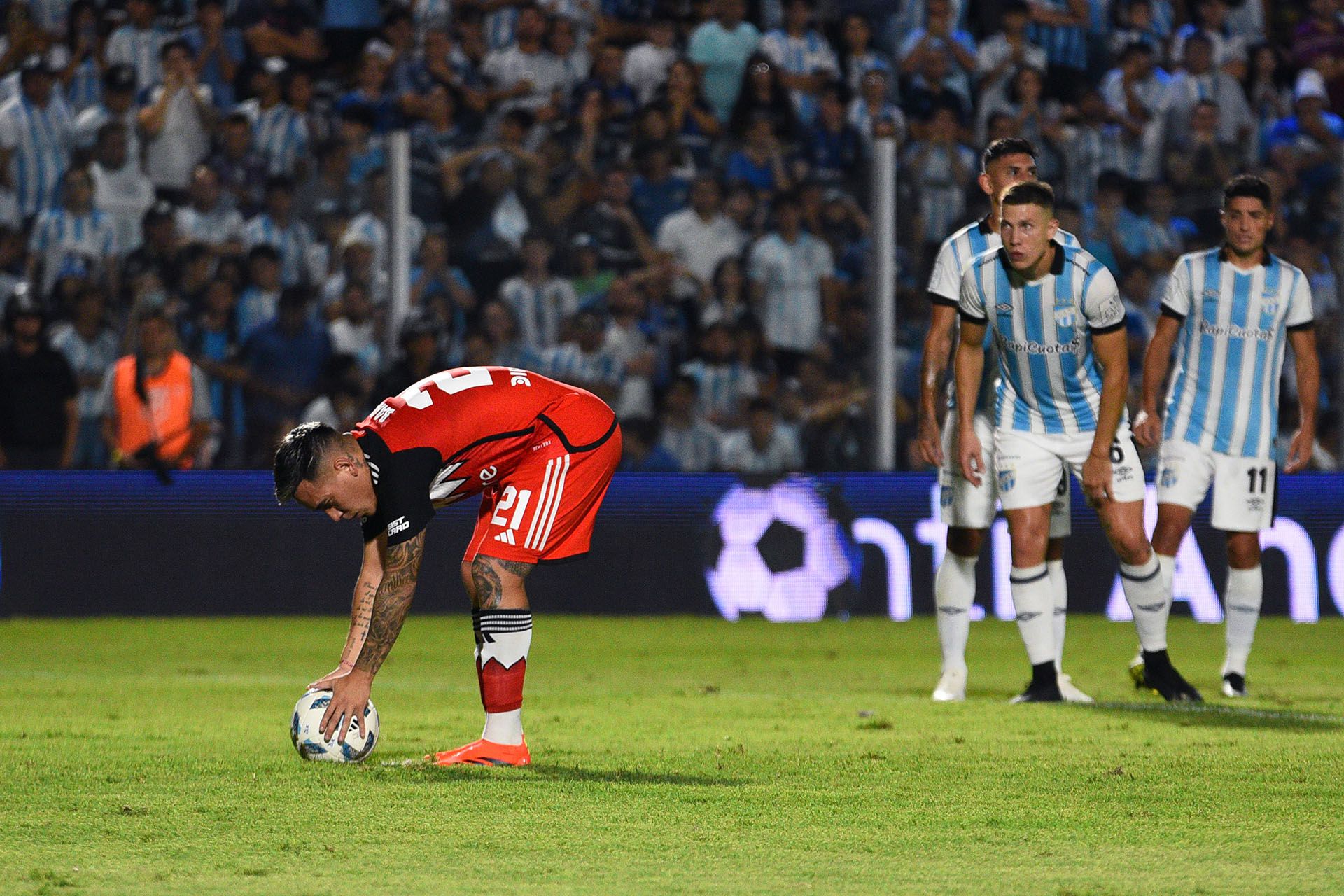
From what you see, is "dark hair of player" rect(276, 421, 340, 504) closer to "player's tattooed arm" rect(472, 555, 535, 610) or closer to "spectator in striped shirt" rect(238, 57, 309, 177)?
"player's tattooed arm" rect(472, 555, 535, 610)

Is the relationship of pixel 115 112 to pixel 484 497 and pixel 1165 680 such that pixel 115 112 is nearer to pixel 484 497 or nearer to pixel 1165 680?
pixel 484 497

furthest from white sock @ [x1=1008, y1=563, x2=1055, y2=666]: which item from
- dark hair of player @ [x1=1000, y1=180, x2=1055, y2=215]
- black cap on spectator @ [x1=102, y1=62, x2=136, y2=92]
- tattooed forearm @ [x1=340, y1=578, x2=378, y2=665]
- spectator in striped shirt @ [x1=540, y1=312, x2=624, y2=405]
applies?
black cap on spectator @ [x1=102, y1=62, x2=136, y2=92]

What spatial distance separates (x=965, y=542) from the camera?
313 inches

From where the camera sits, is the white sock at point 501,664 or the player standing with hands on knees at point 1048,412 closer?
the white sock at point 501,664

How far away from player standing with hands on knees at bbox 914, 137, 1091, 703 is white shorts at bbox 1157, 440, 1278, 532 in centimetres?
51

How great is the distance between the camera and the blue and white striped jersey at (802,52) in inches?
555

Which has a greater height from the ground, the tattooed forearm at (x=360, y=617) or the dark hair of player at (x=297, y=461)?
the dark hair of player at (x=297, y=461)

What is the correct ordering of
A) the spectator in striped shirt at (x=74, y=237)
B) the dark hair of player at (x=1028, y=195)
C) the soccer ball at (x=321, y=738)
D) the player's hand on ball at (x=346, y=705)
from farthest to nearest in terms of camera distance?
1. the spectator in striped shirt at (x=74, y=237)
2. the dark hair of player at (x=1028, y=195)
3. the soccer ball at (x=321, y=738)
4. the player's hand on ball at (x=346, y=705)

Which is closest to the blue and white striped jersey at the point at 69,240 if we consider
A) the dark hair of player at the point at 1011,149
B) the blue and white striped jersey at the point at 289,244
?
the blue and white striped jersey at the point at 289,244

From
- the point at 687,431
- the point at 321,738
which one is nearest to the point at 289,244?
the point at 687,431

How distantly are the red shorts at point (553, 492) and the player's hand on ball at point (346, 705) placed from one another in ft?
1.72

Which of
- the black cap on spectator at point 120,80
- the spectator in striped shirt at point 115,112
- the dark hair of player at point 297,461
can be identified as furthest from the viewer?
the black cap on spectator at point 120,80

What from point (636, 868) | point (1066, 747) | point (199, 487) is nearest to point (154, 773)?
point (636, 868)

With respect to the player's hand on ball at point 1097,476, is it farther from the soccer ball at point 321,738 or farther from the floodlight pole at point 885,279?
the floodlight pole at point 885,279
